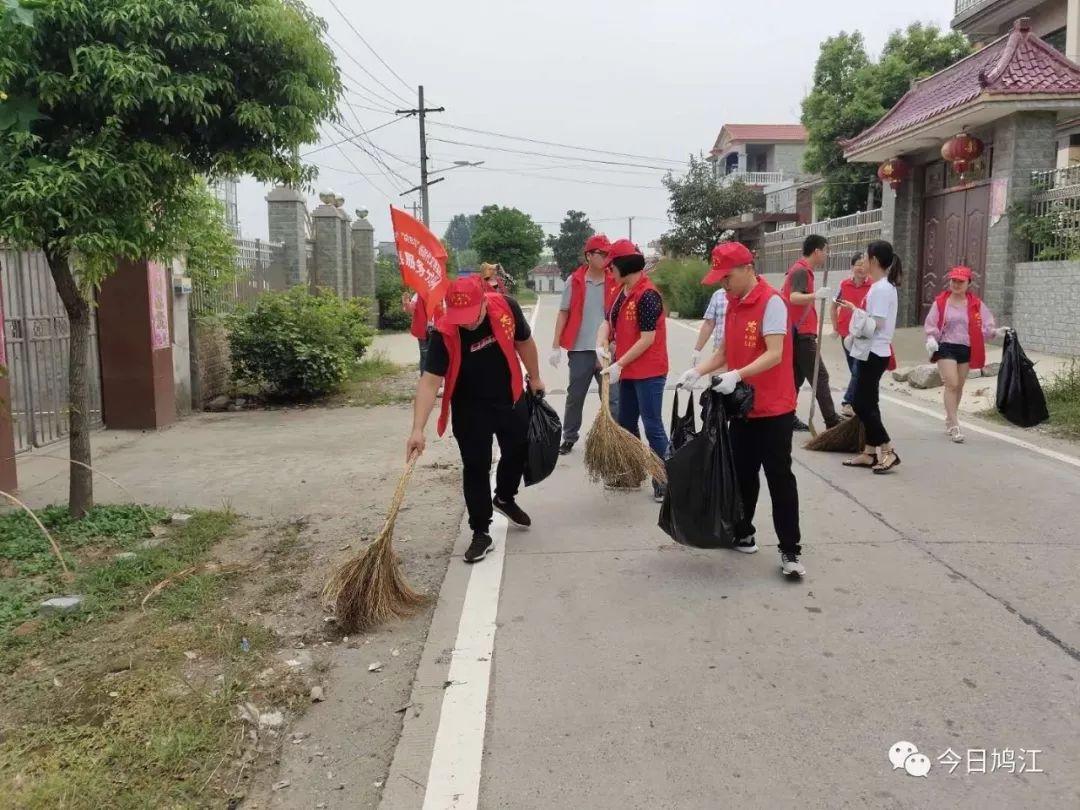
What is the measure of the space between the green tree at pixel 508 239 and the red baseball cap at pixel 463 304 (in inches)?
2386

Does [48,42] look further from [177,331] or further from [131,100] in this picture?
[177,331]

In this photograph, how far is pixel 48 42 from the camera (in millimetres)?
4594

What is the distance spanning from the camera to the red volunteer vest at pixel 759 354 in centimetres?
455

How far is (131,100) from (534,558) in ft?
10.2

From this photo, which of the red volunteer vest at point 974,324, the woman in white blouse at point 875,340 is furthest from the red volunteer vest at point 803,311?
the red volunteer vest at point 974,324

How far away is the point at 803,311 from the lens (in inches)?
313

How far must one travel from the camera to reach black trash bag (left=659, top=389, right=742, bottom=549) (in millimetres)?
4551

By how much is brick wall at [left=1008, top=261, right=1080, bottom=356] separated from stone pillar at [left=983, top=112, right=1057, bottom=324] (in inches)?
8.4

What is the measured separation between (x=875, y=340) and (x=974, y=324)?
1.70m

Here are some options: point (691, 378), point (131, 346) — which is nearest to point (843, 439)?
point (691, 378)

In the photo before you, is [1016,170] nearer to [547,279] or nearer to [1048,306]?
[1048,306]

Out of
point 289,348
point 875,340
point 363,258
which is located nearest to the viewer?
point 875,340

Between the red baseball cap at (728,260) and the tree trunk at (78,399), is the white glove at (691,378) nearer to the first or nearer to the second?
the red baseball cap at (728,260)

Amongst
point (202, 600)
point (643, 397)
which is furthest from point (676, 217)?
point (202, 600)
